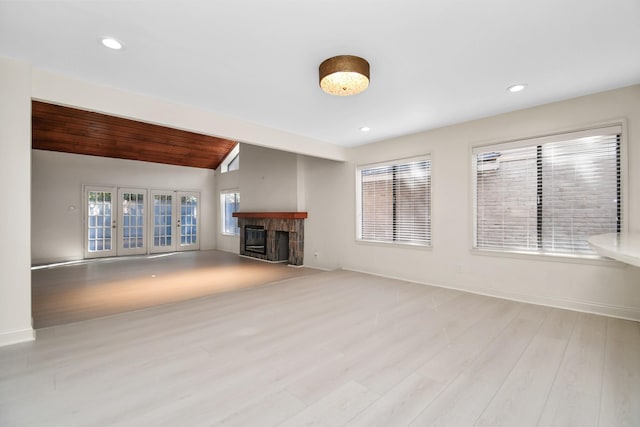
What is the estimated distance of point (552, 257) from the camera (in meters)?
3.45

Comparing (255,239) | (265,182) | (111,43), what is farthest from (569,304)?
(255,239)

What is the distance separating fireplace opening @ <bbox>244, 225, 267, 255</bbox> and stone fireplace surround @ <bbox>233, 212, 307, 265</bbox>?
4.3 inches

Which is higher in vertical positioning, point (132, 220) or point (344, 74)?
point (344, 74)

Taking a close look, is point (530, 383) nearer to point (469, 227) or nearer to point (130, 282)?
point (469, 227)

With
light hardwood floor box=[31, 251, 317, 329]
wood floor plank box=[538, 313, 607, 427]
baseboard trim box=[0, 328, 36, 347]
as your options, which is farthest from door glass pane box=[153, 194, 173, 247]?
wood floor plank box=[538, 313, 607, 427]

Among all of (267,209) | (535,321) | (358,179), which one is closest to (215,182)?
(267,209)

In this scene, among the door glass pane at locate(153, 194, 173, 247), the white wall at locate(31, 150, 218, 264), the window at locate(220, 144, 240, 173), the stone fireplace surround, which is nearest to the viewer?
the stone fireplace surround

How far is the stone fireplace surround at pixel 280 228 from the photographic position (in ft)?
22.0

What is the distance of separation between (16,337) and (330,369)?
9.10 feet

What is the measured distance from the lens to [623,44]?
7.45ft

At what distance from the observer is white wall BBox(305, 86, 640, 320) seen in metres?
3.05

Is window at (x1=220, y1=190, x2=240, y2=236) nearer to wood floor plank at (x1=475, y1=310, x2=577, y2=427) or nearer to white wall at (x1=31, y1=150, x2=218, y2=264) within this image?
white wall at (x1=31, y1=150, x2=218, y2=264)

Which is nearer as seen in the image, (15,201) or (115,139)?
(15,201)

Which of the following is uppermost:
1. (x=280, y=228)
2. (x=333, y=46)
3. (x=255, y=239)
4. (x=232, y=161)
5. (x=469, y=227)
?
(x=232, y=161)
